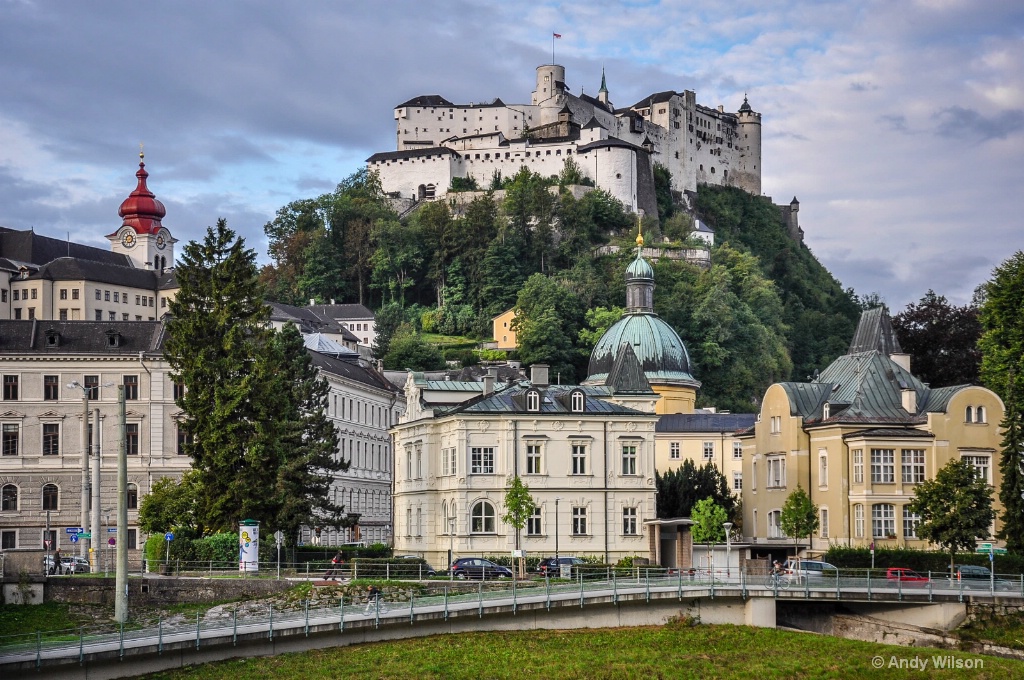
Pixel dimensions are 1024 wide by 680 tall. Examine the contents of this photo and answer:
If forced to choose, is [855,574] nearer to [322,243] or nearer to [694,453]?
[694,453]

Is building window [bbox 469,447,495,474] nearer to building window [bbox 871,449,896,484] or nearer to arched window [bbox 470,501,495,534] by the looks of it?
arched window [bbox 470,501,495,534]

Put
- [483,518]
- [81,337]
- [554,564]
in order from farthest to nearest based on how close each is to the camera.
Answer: [81,337] → [483,518] → [554,564]

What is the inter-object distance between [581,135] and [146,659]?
155 m

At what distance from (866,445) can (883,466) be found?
3.93 ft

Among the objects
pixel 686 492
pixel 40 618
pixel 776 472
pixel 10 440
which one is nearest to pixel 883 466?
pixel 776 472

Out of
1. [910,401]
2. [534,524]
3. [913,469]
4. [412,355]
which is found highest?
[412,355]

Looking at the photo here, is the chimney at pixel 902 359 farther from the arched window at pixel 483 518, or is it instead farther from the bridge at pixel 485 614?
the bridge at pixel 485 614

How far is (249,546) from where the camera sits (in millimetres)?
57094

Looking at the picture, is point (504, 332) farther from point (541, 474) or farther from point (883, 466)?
point (883, 466)

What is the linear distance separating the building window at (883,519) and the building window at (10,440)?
40.3m

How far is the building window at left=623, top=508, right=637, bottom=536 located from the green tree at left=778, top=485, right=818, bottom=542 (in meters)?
7.05

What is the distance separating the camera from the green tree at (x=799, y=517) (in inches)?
2879

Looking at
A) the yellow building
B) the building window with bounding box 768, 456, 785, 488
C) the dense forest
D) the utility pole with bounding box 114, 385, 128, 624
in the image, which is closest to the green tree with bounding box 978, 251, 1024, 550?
the building window with bounding box 768, 456, 785, 488

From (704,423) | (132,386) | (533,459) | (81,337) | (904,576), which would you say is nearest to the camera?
(904,576)
